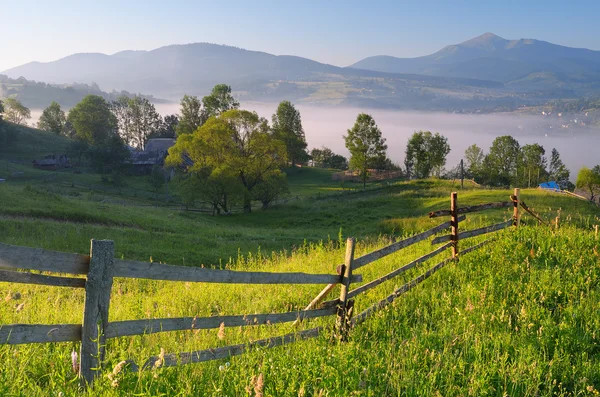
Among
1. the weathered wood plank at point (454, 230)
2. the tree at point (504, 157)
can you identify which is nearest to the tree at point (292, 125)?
the tree at point (504, 157)

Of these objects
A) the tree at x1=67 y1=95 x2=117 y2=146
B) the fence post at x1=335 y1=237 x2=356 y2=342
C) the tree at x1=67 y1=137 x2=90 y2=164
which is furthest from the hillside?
the tree at x1=67 y1=95 x2=117 y2=146

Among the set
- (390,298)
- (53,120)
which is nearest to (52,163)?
(53,120)

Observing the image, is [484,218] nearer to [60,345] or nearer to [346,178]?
[60,345]

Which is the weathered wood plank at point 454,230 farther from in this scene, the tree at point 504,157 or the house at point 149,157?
the tree at point 504,157

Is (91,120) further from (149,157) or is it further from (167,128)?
(149,157)

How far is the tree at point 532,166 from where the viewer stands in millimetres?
91750

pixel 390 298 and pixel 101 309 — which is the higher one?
pixel 101 309

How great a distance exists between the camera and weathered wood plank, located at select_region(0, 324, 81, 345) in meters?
3.75

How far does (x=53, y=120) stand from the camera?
109 m

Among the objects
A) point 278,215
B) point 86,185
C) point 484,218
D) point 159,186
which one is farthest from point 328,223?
point 86,185

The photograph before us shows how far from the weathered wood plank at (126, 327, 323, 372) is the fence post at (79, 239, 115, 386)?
1.16 feet

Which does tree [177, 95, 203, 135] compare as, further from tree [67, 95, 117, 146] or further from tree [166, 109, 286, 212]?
tree [166, 109, 286, 212]

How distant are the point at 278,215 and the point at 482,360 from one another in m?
36.9

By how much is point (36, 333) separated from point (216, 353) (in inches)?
70.4
